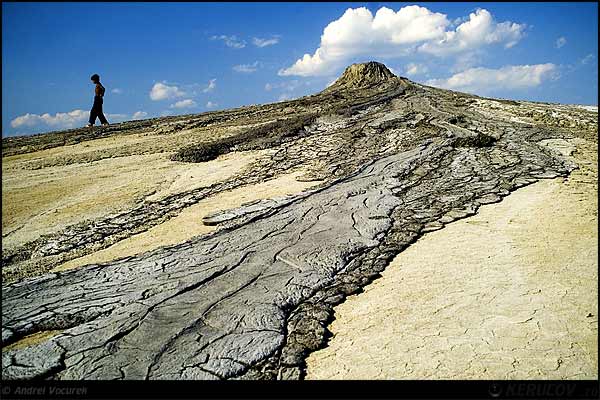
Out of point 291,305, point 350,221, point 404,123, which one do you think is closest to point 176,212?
point 350,221

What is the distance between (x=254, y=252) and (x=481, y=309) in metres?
2.53

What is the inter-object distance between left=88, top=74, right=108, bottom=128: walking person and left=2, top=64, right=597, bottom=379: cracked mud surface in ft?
6.58

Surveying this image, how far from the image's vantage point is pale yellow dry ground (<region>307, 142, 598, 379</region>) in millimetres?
2959

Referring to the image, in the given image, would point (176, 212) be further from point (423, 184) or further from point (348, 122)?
point (348, 122)

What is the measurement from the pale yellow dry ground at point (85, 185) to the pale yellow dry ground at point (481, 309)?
15.4 ft

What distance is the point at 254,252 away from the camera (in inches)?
194

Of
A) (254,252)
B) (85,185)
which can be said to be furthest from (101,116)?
(254,252)

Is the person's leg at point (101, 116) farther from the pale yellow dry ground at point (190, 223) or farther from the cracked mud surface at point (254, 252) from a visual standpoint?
the pale yellow dry ground at point (190, 223)

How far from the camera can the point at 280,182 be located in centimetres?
783

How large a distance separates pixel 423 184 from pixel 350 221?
2.12 meters

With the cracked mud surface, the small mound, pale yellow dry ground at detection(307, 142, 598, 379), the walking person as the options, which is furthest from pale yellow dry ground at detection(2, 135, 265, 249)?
the small mound

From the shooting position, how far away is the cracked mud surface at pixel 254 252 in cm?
322

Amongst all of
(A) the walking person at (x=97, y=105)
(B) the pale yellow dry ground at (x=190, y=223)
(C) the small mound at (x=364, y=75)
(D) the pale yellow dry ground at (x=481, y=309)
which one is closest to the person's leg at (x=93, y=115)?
A: (A) the walking person at (x=97, y=105)

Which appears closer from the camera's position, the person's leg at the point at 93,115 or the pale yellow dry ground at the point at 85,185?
the pale yellow dry ground at the point at 85,185
